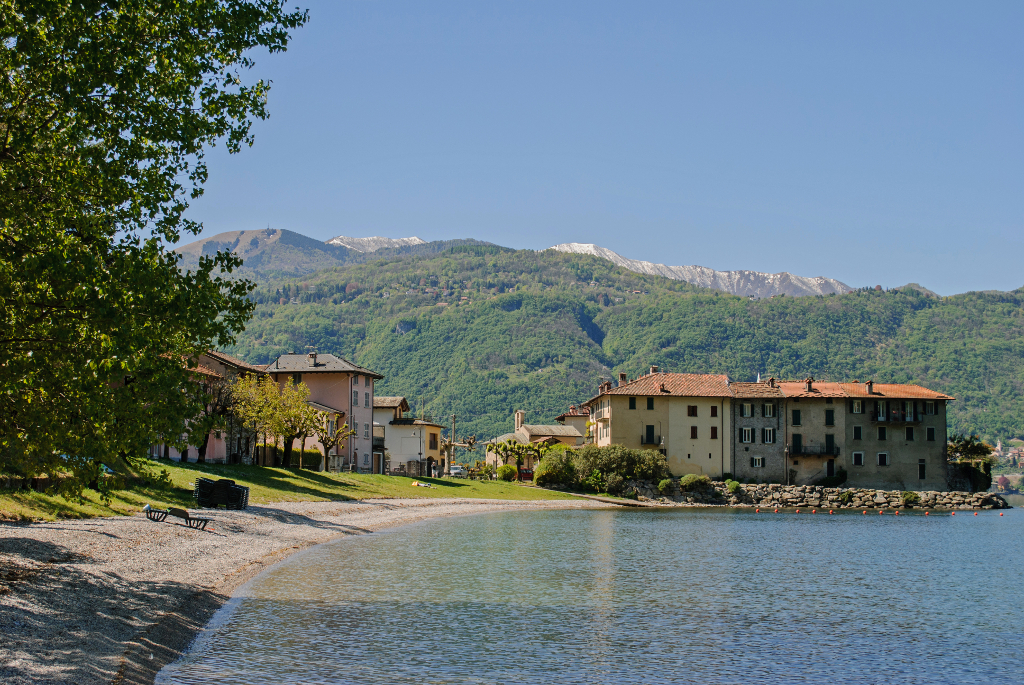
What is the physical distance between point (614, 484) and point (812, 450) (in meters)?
23.9

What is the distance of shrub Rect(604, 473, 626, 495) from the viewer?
288ft

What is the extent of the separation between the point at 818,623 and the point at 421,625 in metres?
10.3

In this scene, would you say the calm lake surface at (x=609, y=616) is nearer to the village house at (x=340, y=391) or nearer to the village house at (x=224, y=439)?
the village house at (x=224, y=439)

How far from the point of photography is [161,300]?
16344 mm

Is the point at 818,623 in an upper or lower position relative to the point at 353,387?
lower

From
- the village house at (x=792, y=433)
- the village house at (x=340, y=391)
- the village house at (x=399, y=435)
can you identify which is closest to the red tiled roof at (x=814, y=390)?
the village house at (x=792, y=433)

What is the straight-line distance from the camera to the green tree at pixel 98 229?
15469 mm

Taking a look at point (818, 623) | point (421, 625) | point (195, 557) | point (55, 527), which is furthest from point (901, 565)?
point (55, 527)

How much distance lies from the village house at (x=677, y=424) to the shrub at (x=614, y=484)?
8.00 m

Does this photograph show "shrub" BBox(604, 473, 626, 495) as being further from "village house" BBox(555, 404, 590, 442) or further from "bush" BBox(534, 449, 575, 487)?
"village house" BBox(555, 404, 590, 442)

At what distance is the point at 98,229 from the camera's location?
57.2ft

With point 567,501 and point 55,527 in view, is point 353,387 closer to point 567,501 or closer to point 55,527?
point 567,501

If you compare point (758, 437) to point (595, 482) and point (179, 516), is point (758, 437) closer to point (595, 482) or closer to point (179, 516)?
point (595, 482)

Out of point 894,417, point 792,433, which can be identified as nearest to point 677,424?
point 792,433
